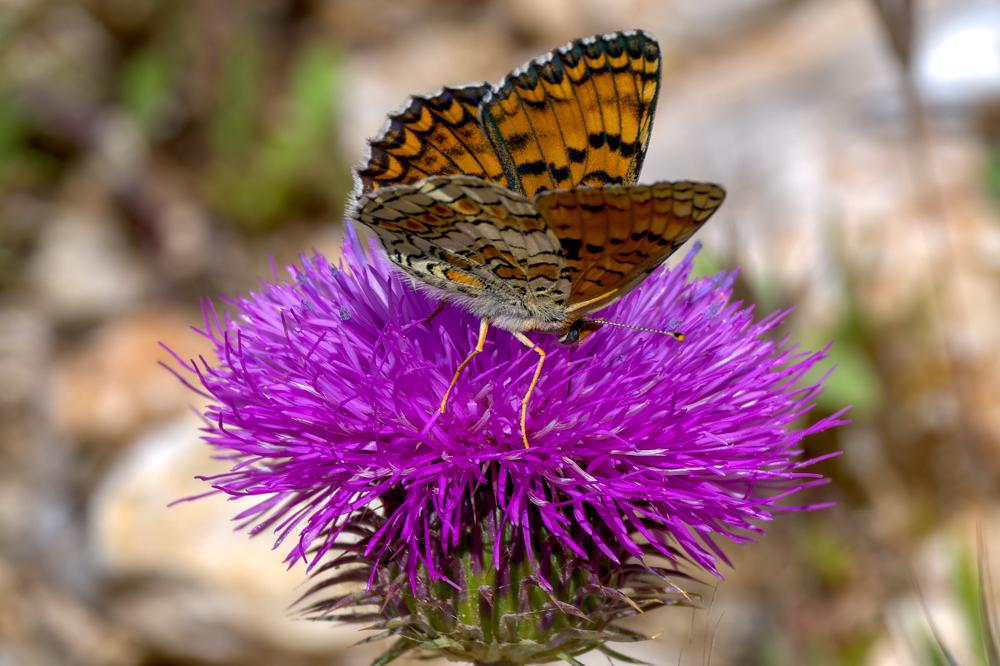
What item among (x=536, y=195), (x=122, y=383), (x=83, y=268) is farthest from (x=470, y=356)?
(x=83, y=268)

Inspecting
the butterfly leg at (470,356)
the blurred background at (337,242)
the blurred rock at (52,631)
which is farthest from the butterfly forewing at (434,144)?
the blurred rock at (52,631)

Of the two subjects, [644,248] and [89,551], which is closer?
[644,248]

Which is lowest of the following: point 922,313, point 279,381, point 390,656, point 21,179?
point 390,656

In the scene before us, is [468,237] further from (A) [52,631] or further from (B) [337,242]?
(B) [337,242]

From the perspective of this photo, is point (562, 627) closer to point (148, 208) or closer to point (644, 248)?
point (644, 248)

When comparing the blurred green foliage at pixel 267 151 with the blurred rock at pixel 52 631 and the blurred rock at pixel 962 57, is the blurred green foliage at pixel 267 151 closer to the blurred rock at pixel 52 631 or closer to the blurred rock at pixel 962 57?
the blurred rock at pixel 52 631

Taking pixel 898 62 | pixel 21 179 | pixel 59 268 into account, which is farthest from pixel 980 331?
pixel 21 179
